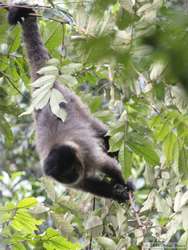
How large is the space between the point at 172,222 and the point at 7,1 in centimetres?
172

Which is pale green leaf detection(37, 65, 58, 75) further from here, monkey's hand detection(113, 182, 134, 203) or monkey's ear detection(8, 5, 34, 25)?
monkey's hand detection(113, 182, 134, 203)

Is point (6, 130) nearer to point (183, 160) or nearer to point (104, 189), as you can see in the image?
point (104, 189)

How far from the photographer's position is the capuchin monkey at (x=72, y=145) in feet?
10.6

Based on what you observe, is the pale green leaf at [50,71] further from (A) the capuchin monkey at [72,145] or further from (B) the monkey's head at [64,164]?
(B) the monkey's head at [64,164]

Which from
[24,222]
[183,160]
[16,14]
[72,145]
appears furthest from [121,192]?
[16,14]

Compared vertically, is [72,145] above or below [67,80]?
below

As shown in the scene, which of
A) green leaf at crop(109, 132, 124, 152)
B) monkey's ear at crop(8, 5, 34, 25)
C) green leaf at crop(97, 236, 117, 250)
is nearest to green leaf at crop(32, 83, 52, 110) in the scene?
green leaf at crop(109, 132, 124, 152)

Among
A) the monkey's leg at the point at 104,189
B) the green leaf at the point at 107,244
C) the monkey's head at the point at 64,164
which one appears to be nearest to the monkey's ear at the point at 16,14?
the monkey's head at the point at 64,164

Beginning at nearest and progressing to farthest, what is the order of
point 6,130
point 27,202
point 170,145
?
1. point 27,202
2. point 170,145
3. point 6,130

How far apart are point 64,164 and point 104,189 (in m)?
0.32

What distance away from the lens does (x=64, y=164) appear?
10.8 feet

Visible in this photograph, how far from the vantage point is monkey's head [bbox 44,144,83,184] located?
3199 mm

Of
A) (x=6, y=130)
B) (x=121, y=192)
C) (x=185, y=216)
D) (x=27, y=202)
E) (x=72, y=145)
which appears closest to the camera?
(x=185, y=216)

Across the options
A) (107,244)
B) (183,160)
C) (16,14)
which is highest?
(16,14)
